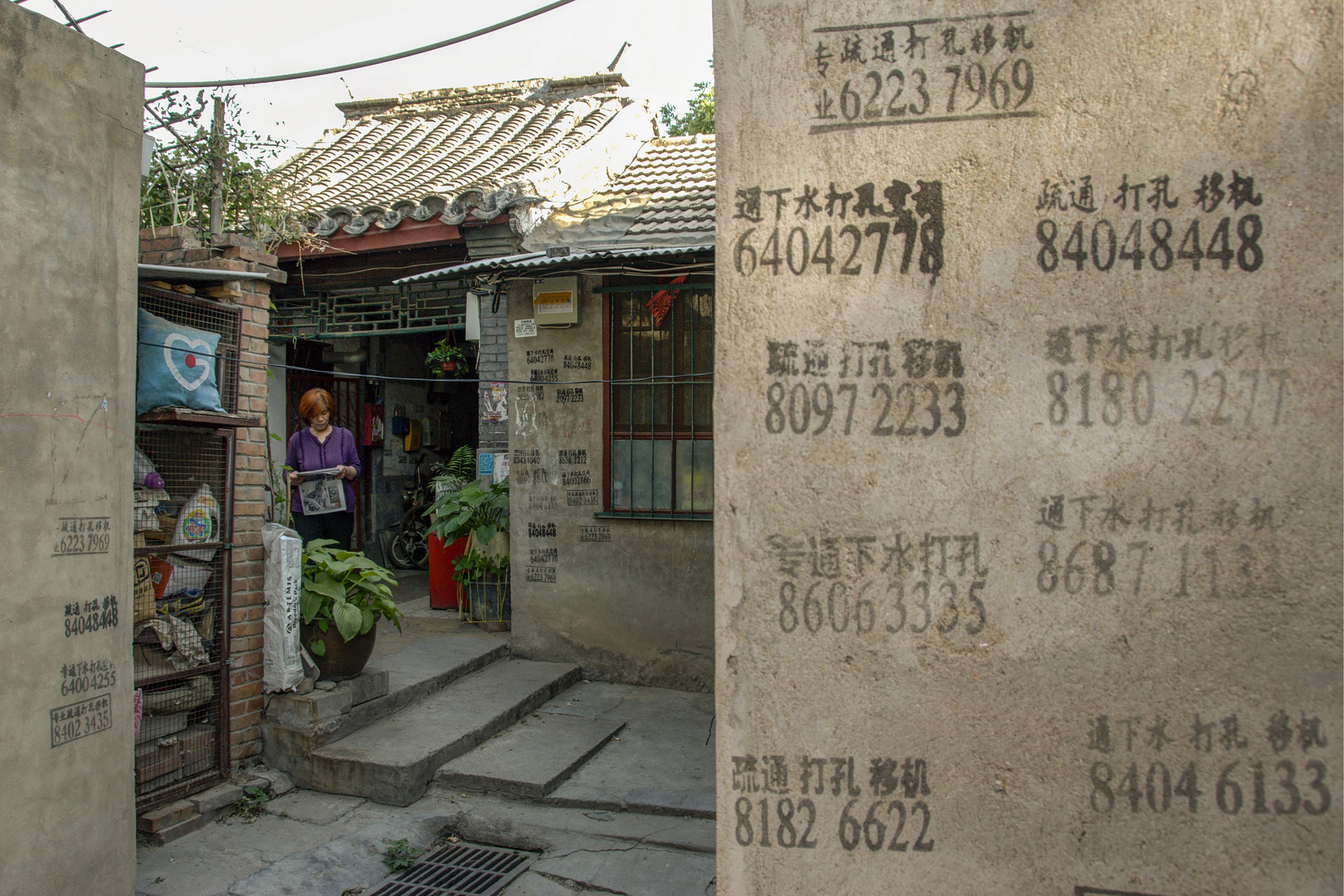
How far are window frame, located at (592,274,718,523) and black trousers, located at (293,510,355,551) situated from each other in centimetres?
→ 177

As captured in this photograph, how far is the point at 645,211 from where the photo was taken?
750cm

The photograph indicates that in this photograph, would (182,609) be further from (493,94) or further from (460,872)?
(493,94)

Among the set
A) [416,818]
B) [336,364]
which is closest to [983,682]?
[416,818]

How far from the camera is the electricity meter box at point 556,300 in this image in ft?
20.1

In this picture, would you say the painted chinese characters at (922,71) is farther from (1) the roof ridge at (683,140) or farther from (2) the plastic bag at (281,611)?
(1) the roof ridge at (683,140)

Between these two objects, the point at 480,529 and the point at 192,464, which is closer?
the point at 192,464

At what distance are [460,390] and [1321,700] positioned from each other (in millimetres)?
9894

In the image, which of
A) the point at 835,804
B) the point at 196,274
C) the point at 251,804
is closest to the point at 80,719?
the point at 251,804

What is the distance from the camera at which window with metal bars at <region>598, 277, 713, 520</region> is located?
5965 mm

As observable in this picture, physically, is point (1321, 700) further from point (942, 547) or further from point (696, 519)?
point (696, 519)

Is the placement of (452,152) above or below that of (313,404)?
above

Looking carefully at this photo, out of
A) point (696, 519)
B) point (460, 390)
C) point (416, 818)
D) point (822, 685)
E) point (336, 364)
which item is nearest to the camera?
point (822, 685)

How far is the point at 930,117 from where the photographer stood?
199 cm

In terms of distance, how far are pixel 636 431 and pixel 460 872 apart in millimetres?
3140
